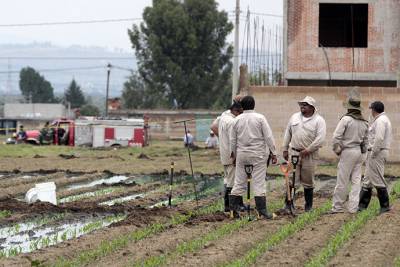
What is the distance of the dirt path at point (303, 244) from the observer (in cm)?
908

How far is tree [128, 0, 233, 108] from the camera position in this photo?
6456 cm

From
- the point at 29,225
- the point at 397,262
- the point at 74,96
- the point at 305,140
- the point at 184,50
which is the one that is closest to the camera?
the point at 397,262

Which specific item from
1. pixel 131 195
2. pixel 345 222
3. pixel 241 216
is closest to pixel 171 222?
pixel 241 216

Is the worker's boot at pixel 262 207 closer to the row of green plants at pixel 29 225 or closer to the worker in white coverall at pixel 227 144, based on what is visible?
the worker in white coverall at pixel 227 144

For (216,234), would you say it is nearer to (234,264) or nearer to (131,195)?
(234,264)

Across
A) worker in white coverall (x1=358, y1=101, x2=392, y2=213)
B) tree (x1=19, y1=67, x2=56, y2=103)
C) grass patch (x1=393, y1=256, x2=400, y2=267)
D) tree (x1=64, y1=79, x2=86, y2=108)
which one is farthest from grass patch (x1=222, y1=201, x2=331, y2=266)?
tree (x1=19, y1=67, x2=56, y2=103)

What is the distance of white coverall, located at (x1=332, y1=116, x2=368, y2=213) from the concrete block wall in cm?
1157

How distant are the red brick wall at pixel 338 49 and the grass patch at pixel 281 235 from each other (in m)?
15.2

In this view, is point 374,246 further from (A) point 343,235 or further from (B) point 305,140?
(B) point 305,140

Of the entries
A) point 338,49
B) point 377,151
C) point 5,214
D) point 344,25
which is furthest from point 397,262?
point 344,25

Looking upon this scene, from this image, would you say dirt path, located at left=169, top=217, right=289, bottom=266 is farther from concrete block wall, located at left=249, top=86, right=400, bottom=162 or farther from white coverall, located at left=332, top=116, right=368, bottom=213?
concrete block wall, located at left=249, top=86, right=400, bottom=162

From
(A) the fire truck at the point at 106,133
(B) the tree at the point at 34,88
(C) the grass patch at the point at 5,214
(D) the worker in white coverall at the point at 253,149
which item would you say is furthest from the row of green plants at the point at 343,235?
(B) the tree at the point at 34,88

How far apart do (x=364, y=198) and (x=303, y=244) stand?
3.74 metres

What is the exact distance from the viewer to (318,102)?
81.4 feet
